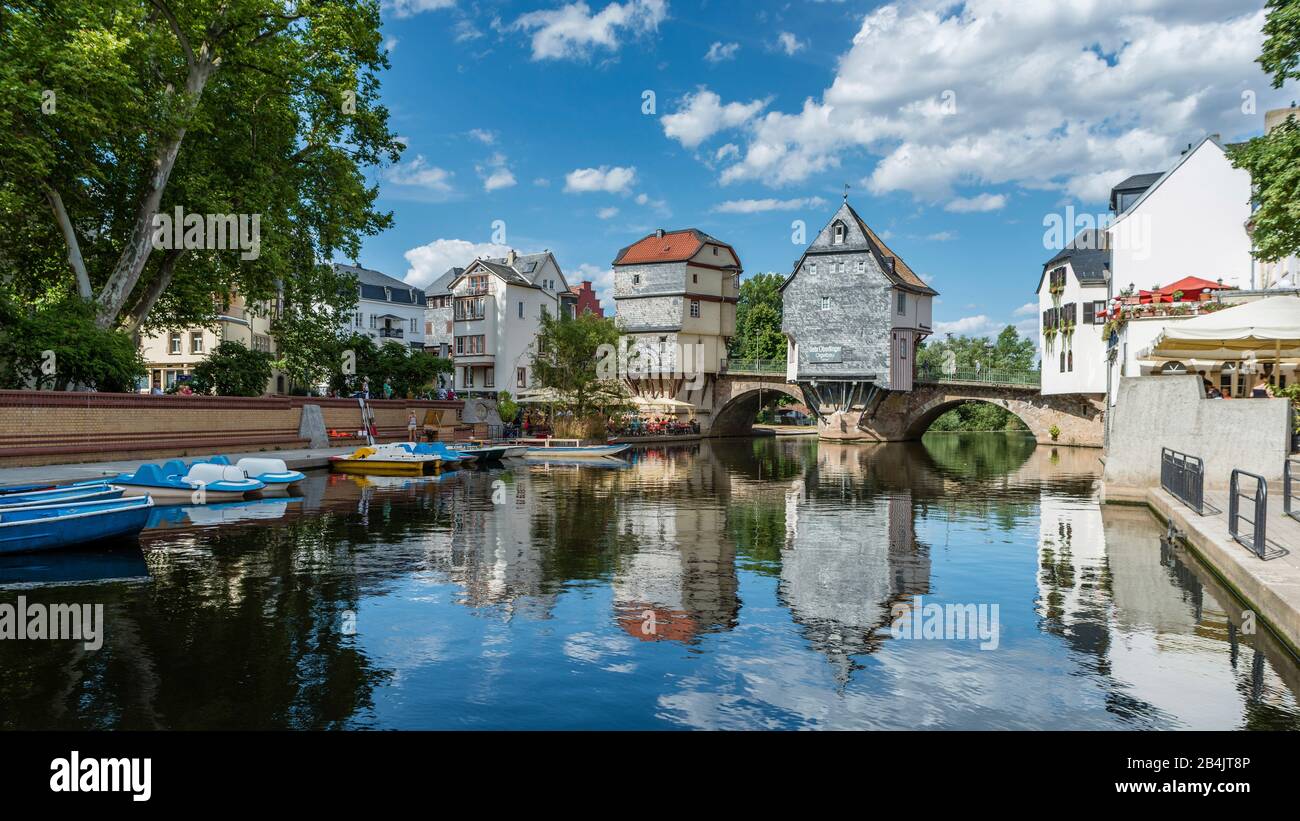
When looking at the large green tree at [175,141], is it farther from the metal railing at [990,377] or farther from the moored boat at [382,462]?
the metal railing at [990,377]

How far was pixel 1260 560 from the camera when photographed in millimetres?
11188

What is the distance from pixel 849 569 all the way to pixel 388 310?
83669 millimetres

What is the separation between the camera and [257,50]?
93.3ft

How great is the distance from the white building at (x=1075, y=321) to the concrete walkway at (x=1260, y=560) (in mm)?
38262

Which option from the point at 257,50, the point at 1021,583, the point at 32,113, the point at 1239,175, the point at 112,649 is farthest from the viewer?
the point at 1239,175

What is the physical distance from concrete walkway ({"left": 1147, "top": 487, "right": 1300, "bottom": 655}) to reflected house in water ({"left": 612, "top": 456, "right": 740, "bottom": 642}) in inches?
246

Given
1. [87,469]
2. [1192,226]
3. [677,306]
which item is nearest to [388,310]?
[677,306]

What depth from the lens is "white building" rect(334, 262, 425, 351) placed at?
87.6m

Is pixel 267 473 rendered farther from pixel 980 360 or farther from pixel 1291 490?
pixel 980 360

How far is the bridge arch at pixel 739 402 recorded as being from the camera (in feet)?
237

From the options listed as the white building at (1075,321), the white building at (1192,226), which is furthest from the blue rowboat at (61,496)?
the white building at (1075,321)

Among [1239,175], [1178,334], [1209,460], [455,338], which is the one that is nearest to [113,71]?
[1178,334]

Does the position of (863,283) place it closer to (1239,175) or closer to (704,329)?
(704,329)
